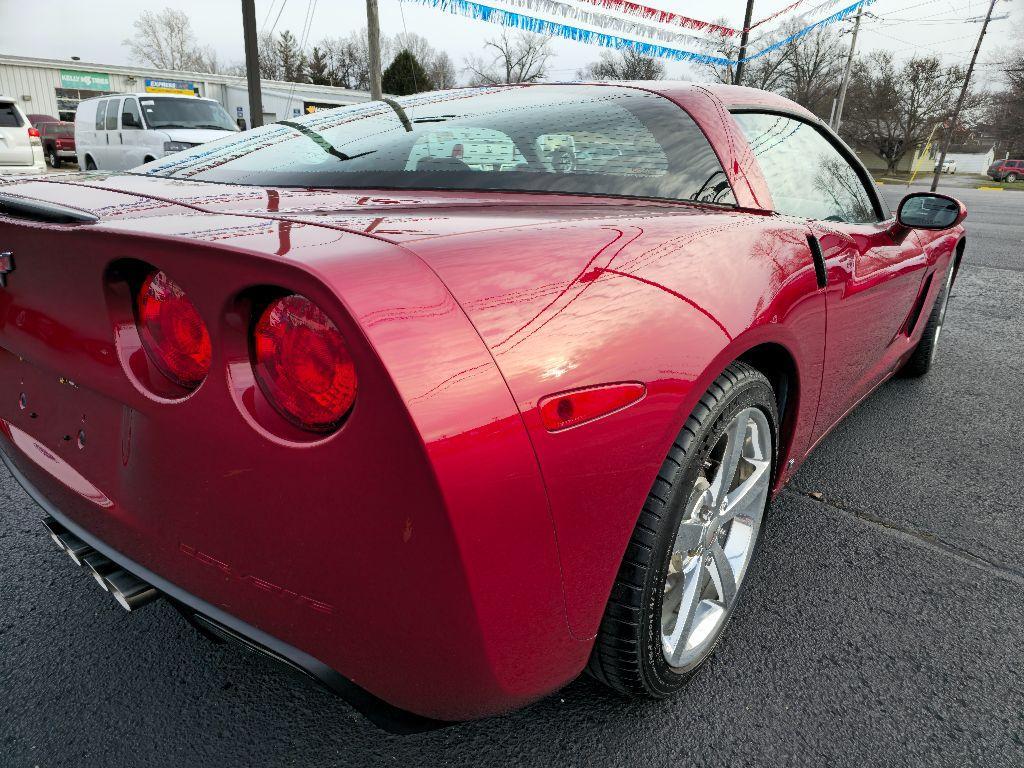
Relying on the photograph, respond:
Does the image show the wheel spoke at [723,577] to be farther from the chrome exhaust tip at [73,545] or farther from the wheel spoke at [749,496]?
the chrome exhaust tip at [73,545]

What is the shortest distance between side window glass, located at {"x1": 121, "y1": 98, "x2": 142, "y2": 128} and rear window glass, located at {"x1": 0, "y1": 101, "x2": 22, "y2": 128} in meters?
1.73

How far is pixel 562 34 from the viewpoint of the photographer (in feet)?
40.5

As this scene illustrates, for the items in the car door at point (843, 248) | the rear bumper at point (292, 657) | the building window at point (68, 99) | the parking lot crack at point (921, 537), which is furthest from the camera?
the building window at point (68, 99)

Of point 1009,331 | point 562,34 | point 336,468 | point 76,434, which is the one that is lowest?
point 1009,331

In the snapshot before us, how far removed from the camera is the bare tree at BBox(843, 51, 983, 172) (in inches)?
2317

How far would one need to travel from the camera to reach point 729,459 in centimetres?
159

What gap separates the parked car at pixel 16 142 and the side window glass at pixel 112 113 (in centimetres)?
141

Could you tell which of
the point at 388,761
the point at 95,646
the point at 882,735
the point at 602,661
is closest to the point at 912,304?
the point at 882,735

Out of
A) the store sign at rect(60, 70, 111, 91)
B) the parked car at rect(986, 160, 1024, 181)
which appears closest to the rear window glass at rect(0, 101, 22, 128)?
the store sign at rect(60, 70, 111, 91)

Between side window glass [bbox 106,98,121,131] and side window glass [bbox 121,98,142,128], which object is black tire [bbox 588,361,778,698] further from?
side window glass [bbox 106,98,121,131]

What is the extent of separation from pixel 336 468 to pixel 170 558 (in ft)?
1.49

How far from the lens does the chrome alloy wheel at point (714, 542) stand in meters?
1.52

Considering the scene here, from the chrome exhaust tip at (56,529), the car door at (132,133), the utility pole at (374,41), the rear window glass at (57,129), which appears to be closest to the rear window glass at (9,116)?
the car door at (132,133)

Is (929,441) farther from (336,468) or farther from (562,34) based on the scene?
(562,34)
